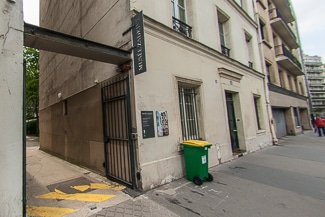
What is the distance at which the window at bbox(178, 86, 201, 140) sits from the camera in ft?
18.6

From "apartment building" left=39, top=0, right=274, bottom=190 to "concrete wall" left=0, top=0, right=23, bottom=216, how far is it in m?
2.06

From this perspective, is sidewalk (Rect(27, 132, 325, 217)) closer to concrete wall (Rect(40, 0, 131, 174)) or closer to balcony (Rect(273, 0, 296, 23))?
concrete wall (Rect(40, 0, 131, 174))

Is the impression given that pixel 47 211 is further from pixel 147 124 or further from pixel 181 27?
pixel 181 27

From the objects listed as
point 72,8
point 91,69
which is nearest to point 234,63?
point 91,69

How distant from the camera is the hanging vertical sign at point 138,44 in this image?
405 cm

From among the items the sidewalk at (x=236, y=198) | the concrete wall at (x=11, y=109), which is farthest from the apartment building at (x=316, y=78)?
the concrete wall at (x=11, y=109)

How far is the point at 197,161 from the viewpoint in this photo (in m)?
4.49

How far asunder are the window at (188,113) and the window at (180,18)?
6.49ft

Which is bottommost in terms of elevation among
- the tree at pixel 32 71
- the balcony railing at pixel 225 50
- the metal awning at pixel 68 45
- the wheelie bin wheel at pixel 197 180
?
the wheelie bin wheel at pixel 197 180

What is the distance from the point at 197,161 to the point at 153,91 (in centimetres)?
208

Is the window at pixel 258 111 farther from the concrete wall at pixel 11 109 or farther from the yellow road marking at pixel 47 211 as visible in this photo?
the concrete wall at pixel 11 109

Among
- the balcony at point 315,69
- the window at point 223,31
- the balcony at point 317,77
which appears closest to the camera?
the window at point 223,31

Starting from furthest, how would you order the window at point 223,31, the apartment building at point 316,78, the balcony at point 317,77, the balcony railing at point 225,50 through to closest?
the balcony at point 317,77
the apartment building at point 316,78
the window at point 223,31
the balcony railing at point 225,50

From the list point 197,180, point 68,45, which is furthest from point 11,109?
point 197,180
